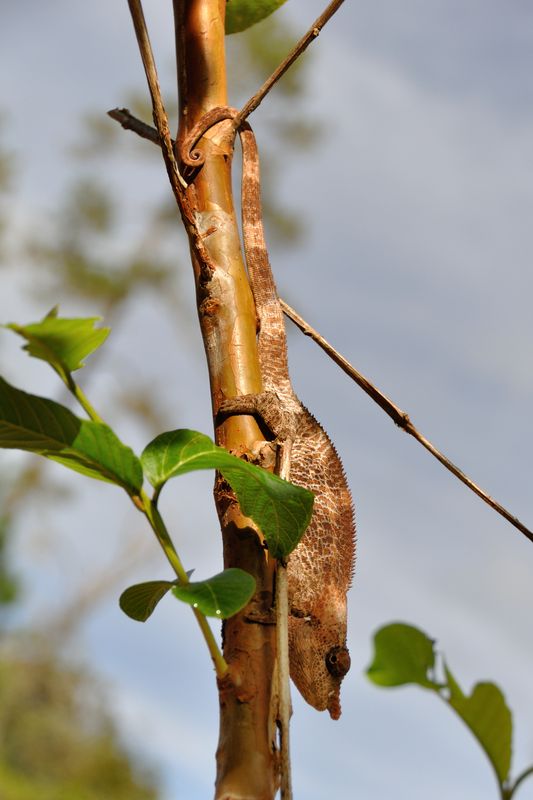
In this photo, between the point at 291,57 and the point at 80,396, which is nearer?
the point at 80,396

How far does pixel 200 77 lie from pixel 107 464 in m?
0.41

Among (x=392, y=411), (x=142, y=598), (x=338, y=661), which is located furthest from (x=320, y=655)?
(x=142, y=598)

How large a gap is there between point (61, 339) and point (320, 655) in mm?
871

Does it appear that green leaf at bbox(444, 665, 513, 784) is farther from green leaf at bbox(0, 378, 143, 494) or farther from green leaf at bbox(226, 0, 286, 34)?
green leaf at bbox(226, 0, 286, 34)

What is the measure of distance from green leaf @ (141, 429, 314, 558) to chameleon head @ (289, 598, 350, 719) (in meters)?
0.62

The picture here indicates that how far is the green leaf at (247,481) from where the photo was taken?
16.8 inches

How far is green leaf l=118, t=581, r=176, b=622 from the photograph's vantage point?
0.46m

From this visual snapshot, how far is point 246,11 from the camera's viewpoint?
33.8 inches

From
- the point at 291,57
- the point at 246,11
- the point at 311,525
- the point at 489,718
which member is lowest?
the point at 489,718

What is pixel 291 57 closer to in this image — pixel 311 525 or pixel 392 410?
pixel 392 410

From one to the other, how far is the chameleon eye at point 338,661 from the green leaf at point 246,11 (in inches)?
31.2

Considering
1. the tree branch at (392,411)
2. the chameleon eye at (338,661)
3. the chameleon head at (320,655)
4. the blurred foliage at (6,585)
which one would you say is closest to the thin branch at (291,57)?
the tree branch at (392,411)

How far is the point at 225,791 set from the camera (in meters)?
0.40

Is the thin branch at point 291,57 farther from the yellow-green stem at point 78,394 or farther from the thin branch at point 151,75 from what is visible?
the yellow-green stem at point 78,394
